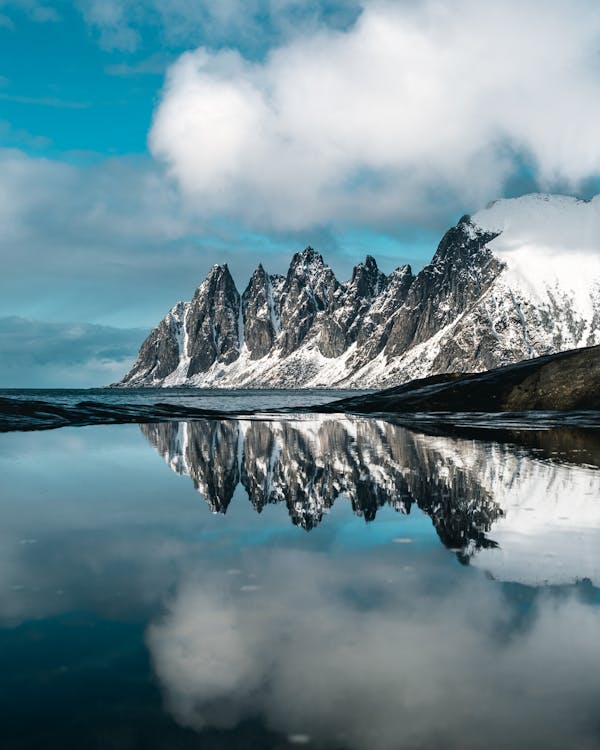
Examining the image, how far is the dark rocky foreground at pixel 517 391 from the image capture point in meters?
58.8

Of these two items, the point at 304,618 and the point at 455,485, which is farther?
the point at 455,485

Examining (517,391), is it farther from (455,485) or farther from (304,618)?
(304,618)

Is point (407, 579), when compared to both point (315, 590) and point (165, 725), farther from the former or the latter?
A: point (165, 725)

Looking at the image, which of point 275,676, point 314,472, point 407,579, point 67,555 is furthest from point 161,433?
point 275,676

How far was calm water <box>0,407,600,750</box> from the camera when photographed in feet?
16.8

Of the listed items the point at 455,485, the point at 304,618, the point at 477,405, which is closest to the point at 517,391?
the point at 477,405

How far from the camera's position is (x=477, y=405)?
214 feet

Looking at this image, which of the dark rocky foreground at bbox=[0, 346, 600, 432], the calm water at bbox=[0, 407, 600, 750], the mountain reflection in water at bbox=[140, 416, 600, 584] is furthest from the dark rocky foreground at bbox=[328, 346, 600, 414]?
the calm water at bbox=[0, 407, 600, 750]

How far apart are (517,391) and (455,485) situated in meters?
49.5

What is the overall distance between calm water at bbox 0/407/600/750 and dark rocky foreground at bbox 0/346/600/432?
33.0 m

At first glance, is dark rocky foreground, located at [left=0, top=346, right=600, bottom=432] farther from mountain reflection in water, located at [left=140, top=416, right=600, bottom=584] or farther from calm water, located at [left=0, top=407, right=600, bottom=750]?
calm water, located at [left=0, top=407, right=600, bottom=750]

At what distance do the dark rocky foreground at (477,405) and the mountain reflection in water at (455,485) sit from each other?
59.0 feet

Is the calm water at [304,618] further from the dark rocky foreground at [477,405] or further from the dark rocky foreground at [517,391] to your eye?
the dark rocky foreground at [517,391]

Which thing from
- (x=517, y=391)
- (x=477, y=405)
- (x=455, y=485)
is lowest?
(x=455, y=485)
